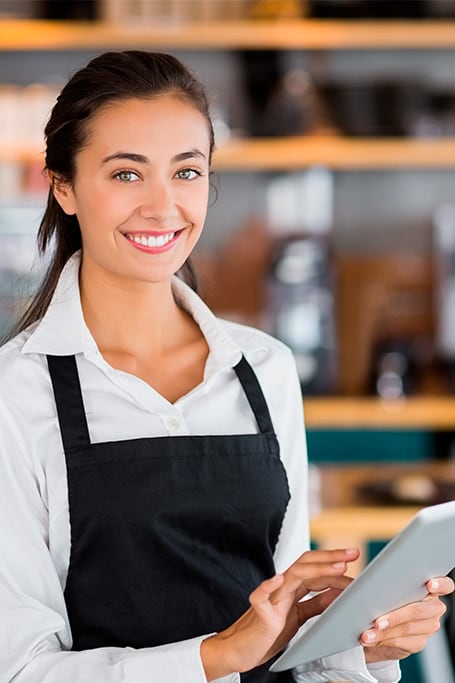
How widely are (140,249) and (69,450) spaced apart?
284mm

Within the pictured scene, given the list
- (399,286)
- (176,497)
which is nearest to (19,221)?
(399,286)

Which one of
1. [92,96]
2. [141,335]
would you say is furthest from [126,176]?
[141,335]

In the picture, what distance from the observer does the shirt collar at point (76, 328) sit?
1682 millimetres

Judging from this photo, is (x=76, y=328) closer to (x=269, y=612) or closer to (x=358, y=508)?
(x=269, y=612)

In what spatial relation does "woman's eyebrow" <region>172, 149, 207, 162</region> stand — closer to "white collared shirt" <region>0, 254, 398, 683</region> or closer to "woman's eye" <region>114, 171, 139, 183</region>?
"woman's eye" <region>114, 171, 139, 183</region>

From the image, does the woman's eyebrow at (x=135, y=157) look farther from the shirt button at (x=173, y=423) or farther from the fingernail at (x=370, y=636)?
the fingernail at (x=370, y=636)

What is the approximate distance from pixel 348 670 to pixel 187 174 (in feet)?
2.33

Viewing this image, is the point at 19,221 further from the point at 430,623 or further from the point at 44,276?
the point at 430,623

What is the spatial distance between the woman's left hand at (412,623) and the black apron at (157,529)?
0.75 feet

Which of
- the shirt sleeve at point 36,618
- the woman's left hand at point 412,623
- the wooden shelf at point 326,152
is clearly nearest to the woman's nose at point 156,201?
the shirt sleeve at point 36,618

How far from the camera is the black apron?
1.61m

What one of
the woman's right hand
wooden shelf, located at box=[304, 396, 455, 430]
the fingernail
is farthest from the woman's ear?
wooden shelf, located at box=[304, 396, 455, 430]

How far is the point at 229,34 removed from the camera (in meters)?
4.77

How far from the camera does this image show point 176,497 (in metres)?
1.64
